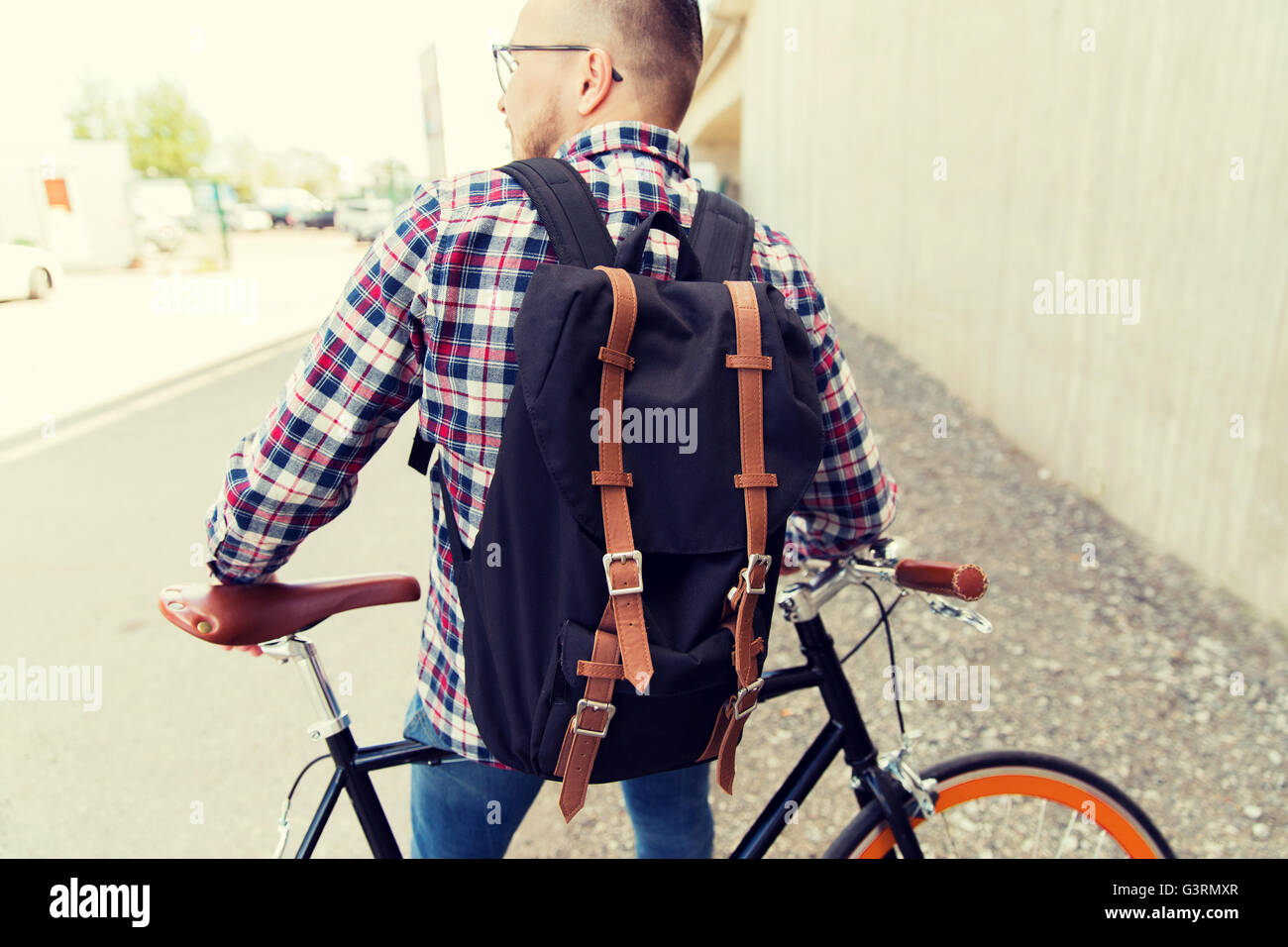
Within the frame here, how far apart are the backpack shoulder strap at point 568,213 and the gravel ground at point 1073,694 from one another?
1907 mm

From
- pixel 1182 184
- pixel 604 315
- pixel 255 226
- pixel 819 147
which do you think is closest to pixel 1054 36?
pixel 1182 184

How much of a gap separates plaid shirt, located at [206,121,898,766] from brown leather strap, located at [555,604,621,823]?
0.29 m

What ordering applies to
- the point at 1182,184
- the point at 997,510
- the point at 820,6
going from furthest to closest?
1. the point at 820,6
2. the point at 997,510
3. the point at 1182,184

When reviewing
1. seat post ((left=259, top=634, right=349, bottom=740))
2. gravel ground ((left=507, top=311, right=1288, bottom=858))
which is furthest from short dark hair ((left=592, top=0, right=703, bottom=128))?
gravel ground ((left=507, top=311, right=1288, bottom=858))

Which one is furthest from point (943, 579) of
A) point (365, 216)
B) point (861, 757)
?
point (365, 216)

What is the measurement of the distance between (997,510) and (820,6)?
880 centimetres

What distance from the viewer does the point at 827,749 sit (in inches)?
58.8

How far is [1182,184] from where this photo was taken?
3635 millimetres

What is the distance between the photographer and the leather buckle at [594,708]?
1.03 m

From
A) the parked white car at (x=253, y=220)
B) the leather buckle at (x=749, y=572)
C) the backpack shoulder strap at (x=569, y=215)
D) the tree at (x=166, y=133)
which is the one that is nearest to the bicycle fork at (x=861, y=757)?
the leather buckle at (x=749, y=572)

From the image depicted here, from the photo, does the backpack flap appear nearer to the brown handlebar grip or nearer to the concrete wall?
the brown handlebar grip

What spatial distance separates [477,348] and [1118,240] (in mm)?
4072

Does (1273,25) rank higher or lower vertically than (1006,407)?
higher

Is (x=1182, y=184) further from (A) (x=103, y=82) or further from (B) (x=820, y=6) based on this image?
(A) (x=103, y=82)
